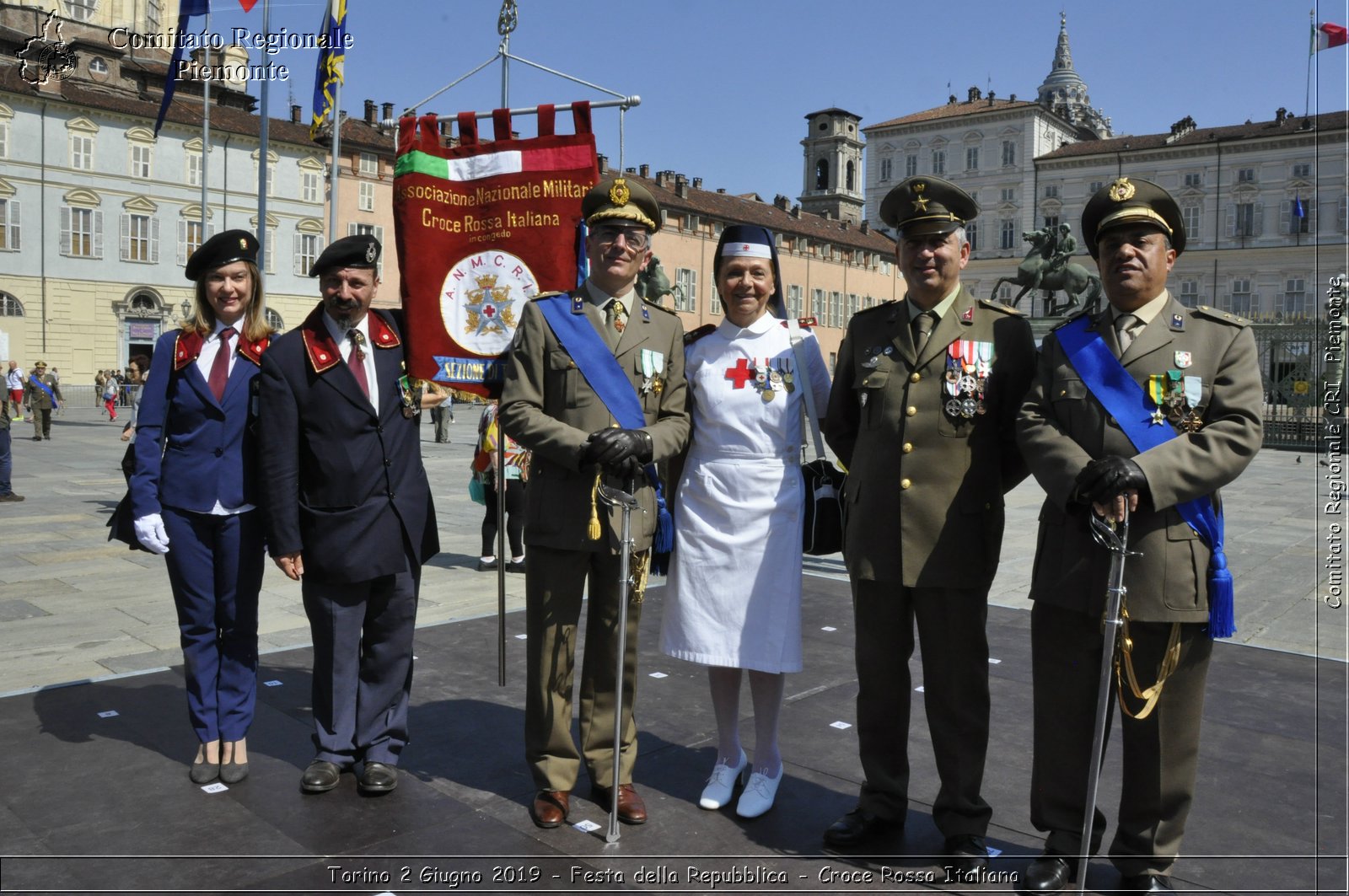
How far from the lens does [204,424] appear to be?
4059 millimetres

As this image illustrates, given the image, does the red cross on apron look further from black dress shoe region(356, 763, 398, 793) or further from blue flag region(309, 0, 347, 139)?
blue flag region(309, 0, 347, 139)

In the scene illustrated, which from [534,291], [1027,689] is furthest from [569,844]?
[1027,689]

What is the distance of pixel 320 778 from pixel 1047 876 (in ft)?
8.23

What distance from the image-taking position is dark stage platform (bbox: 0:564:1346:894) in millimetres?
3320

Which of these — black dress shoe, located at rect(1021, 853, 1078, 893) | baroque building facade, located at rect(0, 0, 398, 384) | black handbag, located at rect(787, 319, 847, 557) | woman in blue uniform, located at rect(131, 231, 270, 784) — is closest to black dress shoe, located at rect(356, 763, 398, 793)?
woman in blue uniform, located at rect(131, 231, 270, 784)

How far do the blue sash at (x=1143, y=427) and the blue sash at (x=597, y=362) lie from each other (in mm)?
1461

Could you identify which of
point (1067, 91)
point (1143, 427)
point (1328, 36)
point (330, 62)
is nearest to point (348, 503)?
point (1143, 427)

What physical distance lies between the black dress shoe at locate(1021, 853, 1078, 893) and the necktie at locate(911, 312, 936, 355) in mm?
1638

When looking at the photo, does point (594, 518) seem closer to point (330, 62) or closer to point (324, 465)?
point (324, 465)

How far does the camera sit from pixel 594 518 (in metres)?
3.72

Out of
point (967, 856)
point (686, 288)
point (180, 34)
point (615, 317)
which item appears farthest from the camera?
point (686, 288)

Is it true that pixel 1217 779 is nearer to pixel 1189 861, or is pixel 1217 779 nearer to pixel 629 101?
pixel 1189 861

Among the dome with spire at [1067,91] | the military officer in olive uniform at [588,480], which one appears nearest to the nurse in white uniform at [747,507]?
the military officer in olive uniform at [588,480]

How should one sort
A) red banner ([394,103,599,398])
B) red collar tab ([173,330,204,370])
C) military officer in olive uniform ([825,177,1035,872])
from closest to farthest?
1. military officer in olive uniform ([825,177,1035,872])
2. red collar tab ([173,330,204,370])
3. red banner ([394,103,599,398])
